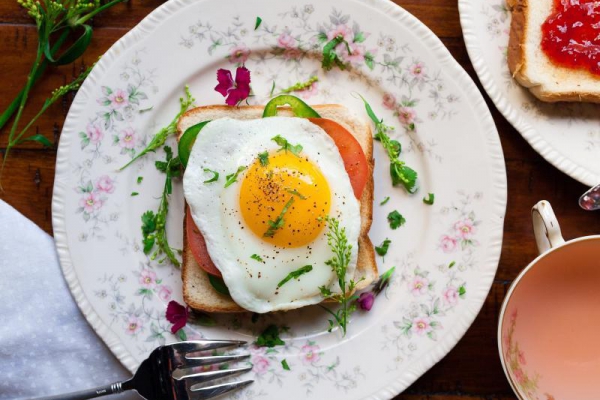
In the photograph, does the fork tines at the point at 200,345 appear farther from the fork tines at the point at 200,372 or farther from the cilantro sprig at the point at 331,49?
the cilantro sprig at the point at 331,49

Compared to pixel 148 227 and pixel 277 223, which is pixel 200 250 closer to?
pixel 148 227

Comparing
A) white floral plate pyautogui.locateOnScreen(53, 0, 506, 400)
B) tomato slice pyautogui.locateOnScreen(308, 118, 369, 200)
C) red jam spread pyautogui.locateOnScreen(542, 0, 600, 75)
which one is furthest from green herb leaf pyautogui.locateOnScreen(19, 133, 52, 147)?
red jam spread pyautogui.locateOnScreen(542, 0, 600, 75)

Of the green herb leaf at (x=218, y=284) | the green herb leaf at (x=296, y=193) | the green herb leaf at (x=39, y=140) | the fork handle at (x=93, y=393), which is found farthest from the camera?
the green herb leaf at (x=39, y=140)

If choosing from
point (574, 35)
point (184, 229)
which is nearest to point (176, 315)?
point (184, 229)

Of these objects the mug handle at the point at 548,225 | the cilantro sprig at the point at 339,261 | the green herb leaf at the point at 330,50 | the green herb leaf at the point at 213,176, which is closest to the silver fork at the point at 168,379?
the cilantro sprig at the point at 339,261

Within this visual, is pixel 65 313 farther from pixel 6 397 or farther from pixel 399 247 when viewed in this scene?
pixel 399 247

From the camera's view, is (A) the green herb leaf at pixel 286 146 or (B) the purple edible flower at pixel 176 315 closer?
(A) the green herb leaf at pixel 286 146

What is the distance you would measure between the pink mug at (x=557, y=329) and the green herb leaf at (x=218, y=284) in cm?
155

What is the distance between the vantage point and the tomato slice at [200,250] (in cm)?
349

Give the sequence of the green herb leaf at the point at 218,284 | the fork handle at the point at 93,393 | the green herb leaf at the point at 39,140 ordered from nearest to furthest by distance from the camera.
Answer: the fork handle at the point at 93,393 → the green herb leaf at the point at 218,284 → the green herb leaf at the point at 39,140

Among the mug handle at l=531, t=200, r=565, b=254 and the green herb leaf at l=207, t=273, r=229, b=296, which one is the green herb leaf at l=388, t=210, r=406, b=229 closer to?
the mug handle at l=531, t=200, r=565, b=254

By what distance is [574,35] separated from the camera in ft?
11.9

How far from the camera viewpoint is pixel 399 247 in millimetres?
3746

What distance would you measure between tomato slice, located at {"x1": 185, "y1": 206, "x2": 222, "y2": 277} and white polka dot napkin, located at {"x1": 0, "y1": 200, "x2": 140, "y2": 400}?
2.71ft
